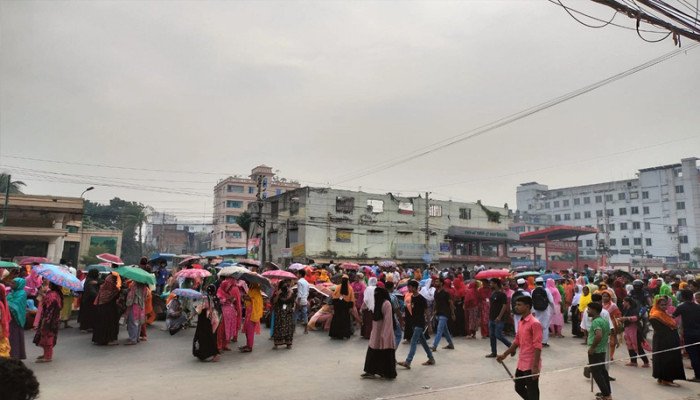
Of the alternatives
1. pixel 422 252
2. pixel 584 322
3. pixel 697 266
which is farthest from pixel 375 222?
pixel 697 266

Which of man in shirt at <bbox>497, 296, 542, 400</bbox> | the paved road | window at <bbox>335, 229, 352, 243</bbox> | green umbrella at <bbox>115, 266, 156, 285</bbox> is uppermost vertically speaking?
window at <bbox>335, 229, 352, 243</bbox>

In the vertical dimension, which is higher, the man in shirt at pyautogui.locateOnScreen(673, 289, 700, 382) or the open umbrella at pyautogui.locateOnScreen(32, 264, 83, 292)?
the open umbrella at pyautogui.locateOnScreen(32, 264, 83, 292)

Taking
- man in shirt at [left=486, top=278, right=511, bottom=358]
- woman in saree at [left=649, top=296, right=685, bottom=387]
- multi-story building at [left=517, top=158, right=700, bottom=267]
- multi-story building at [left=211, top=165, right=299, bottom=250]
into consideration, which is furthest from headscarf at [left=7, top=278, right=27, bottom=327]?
multi-story building at [left=517, top=158, right=700, bottom=267]

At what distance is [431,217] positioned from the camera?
50.1 m

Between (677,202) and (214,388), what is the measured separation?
9172 centimetres

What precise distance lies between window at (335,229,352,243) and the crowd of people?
27.8m

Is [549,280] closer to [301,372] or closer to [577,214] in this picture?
[301,372]

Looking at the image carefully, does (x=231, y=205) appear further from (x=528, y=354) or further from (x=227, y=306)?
(x=528, y=354)

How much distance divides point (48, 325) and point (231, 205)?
244 feet

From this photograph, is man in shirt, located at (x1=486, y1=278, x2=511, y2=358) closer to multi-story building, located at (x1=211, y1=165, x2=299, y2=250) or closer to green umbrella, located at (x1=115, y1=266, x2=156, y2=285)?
green umbrella, located at (x1=115, y1=266, x2=156, y2=285)

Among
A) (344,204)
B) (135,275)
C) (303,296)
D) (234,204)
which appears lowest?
(303,296)

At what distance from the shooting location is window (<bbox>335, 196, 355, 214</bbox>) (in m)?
44.8

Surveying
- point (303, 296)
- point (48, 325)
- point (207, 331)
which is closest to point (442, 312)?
point (303, 296)

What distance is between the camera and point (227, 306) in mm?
9828
